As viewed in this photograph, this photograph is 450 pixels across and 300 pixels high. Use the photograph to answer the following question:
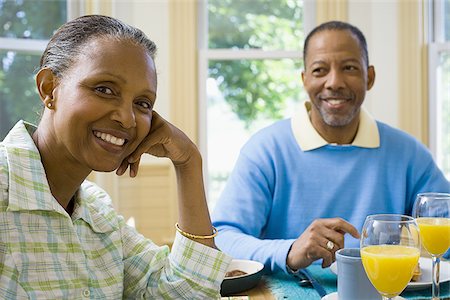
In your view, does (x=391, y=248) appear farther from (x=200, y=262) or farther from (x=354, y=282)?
(x=200, y=262)

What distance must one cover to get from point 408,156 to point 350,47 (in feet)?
1.43

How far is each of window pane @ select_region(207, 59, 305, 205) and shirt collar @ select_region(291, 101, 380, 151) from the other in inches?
65.5

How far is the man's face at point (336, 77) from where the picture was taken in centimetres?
199

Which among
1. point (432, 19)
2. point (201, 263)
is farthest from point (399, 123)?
point (201, 263)

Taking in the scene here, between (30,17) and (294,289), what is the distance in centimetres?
252

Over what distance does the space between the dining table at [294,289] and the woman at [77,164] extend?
10 cm

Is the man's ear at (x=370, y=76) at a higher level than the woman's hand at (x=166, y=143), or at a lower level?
higher

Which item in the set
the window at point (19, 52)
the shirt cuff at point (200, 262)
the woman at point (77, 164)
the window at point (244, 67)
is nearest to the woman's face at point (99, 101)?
the woman at point (77, 164)

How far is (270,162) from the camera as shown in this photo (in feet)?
6.25

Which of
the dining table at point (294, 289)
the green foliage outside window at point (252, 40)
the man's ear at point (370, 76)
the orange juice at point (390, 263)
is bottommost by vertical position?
the dining table at point (294, 289)

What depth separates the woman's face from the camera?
Result: 3.45ft

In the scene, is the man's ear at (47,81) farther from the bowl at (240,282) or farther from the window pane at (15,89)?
the window pane at (15,89)

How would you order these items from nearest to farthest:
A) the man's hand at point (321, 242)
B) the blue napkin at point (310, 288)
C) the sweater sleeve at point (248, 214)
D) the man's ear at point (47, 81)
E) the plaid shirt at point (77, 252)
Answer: the plaid shirt at point (77, 252), the man's ear at point (47, 81), the blue napkin at point (310, 288), the man's hand at point (321, 242), the sweater sleeve at point (248, 214)

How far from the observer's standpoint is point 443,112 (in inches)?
141
